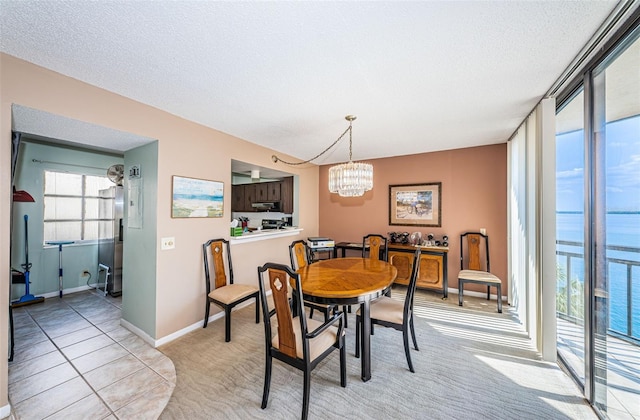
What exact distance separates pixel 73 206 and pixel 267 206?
141 inches

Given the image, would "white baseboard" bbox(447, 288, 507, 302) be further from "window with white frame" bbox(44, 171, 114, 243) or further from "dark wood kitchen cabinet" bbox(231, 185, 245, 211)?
"window with white frame" bbox(44, 171, 114, 243)

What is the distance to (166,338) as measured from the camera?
8.75ft

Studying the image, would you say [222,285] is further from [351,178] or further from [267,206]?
[267,206]

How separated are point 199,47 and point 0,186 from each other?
1732 mm

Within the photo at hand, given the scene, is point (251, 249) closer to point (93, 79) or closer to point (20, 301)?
point (93, 79)

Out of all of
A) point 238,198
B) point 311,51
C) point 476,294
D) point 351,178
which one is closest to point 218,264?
point 351,178

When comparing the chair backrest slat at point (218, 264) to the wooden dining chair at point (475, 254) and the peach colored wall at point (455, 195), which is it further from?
the wooden dining chair at point (475, 254)

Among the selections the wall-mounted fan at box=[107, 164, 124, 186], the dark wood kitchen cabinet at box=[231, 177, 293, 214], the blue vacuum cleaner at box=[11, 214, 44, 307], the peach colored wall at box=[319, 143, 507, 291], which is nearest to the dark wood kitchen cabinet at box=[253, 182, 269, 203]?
the dark wood kitchen cabinet at box=[231, 177, 293, 214]

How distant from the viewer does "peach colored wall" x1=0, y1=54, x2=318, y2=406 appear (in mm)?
1728

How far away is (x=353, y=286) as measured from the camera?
83.9 inches

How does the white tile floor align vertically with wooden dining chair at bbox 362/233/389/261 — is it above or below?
below

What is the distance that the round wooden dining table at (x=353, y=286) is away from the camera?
1.98 m

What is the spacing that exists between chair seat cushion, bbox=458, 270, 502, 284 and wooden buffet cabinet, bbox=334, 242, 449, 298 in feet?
1.17

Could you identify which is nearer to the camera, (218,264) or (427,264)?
(218,264)
